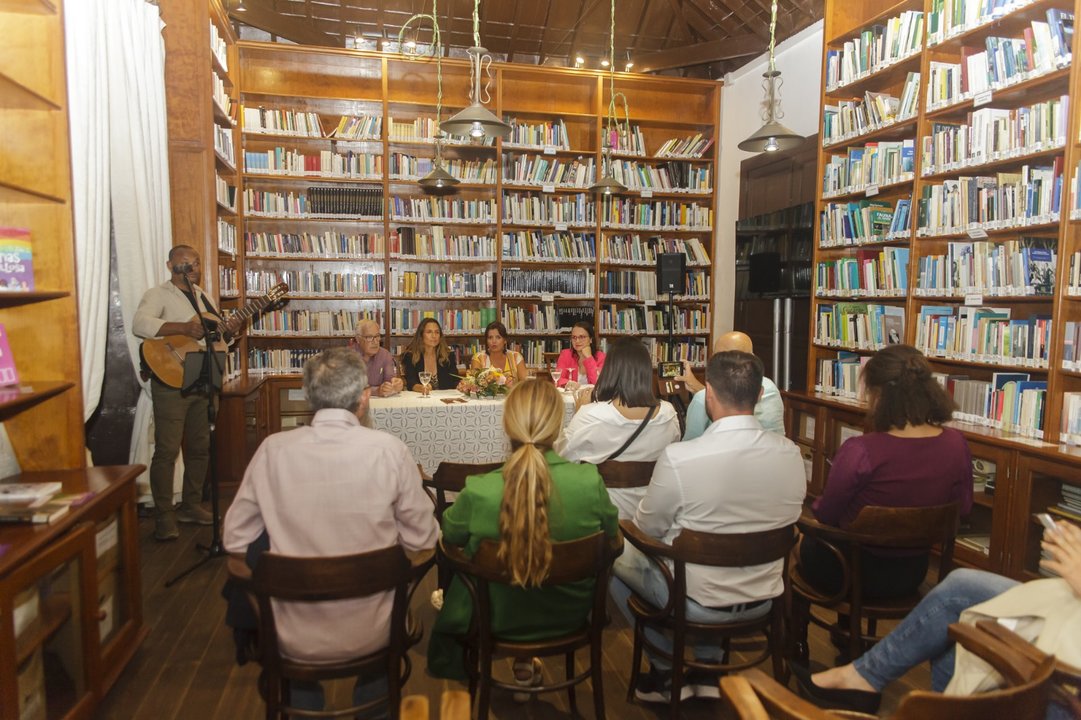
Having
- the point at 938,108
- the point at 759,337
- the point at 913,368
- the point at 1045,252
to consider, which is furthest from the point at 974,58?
the point at 759,337

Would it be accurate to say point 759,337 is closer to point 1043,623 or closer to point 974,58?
point 974,58

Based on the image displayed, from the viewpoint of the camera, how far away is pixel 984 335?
371cm

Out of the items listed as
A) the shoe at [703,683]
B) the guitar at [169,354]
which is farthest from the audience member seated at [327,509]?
the guitar at [169,354]

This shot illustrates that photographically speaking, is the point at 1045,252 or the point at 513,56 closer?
the point at 1045,252

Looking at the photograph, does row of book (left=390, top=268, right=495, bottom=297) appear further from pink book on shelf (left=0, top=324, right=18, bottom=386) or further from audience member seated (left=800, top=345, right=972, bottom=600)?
audience member seated (left=800, top=345, right=972, bottom=600)

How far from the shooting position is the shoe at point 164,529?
13.4ft

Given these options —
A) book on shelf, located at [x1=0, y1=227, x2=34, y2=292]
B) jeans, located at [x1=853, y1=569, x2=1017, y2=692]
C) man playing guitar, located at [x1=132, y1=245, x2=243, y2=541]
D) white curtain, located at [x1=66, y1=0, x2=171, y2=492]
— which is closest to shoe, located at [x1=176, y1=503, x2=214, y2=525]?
man playing guitar, located at [x1=132, y1=245, x2=243, y2=541]

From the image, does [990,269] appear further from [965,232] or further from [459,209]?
[459,209]

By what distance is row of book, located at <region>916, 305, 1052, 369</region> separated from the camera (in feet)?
11.2

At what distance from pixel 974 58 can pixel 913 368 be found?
7.78ft

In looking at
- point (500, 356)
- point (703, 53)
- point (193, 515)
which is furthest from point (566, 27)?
point (193, 515)

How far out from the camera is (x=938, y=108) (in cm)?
396

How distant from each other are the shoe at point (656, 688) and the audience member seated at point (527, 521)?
0.56 metres

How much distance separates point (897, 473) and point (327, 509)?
6.40ft
